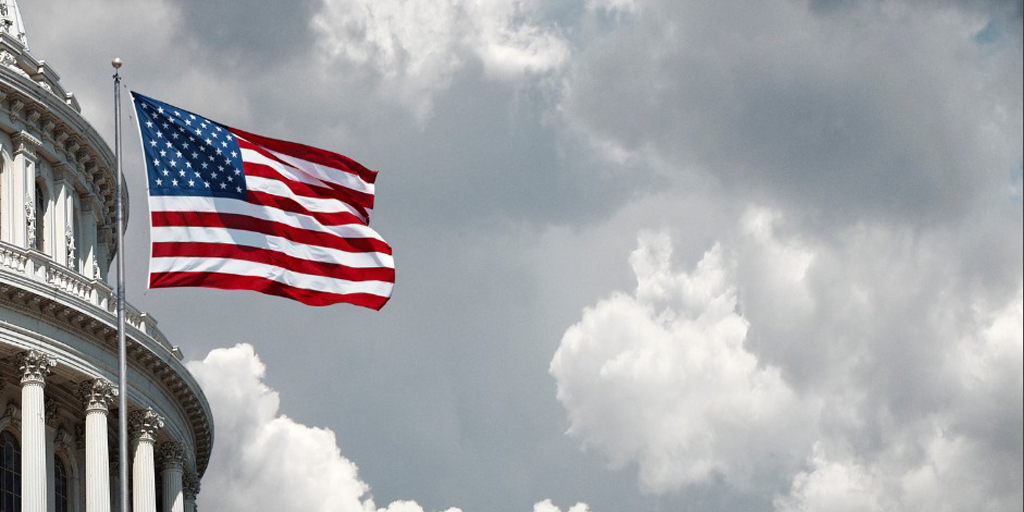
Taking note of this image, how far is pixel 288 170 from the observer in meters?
37.8

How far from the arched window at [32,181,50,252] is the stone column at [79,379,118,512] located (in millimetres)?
6723

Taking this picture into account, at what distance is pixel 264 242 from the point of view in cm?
3628

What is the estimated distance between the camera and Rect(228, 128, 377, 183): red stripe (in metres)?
37.7

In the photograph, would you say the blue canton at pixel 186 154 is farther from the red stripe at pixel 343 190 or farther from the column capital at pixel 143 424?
the column capital at pixel 143 424

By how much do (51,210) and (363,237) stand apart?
76.5 ft

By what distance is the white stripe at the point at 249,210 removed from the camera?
35219mm

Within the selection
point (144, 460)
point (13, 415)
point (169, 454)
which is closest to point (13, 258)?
point (13, 415)

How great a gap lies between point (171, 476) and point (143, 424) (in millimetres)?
3144

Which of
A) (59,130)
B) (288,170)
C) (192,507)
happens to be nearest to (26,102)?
(59,130)

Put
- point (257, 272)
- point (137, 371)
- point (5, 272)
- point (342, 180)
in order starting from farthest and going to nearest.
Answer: point (137, 371)
point (5, 272)
point (342, 180)
point (257, 272)

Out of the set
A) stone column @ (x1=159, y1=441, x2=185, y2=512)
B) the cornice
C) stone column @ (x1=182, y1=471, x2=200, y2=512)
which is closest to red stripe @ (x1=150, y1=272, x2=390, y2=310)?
stone column @ (x1=159, y1=441, x2=185, y2=512)

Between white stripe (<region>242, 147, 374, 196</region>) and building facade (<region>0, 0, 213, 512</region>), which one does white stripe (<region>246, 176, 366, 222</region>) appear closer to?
white stripe (<region>242, 147, 374, 196</region>)

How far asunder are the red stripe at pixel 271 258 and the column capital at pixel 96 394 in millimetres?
16798

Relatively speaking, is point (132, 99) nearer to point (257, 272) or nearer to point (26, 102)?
point (257, 272)
